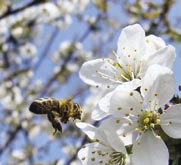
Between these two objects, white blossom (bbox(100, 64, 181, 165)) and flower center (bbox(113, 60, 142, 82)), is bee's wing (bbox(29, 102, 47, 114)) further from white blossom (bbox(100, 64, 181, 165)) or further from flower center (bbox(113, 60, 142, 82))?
flower center (bbox(113, 60, 142, 82))

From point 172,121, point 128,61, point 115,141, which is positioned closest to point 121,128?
point 115,141

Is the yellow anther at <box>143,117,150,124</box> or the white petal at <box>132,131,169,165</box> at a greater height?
the yellow anther at <box>143,117,150,124</box>

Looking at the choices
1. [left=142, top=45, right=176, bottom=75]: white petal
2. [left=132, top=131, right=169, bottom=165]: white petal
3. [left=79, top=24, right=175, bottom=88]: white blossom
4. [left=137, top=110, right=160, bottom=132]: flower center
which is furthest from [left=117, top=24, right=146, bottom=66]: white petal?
[left=132, top=131, right=169, bottom=165]: white petal

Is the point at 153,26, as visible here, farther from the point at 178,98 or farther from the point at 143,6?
the point at 178,98

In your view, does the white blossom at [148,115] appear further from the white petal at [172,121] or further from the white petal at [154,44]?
the white petal at [154,44]

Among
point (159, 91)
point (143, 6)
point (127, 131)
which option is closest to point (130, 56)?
point (159, 91)

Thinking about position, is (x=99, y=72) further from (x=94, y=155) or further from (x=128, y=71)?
(x=94, y=155)

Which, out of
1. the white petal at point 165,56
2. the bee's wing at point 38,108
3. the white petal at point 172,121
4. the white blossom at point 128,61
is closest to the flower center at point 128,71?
the white blossom at point 128,61
